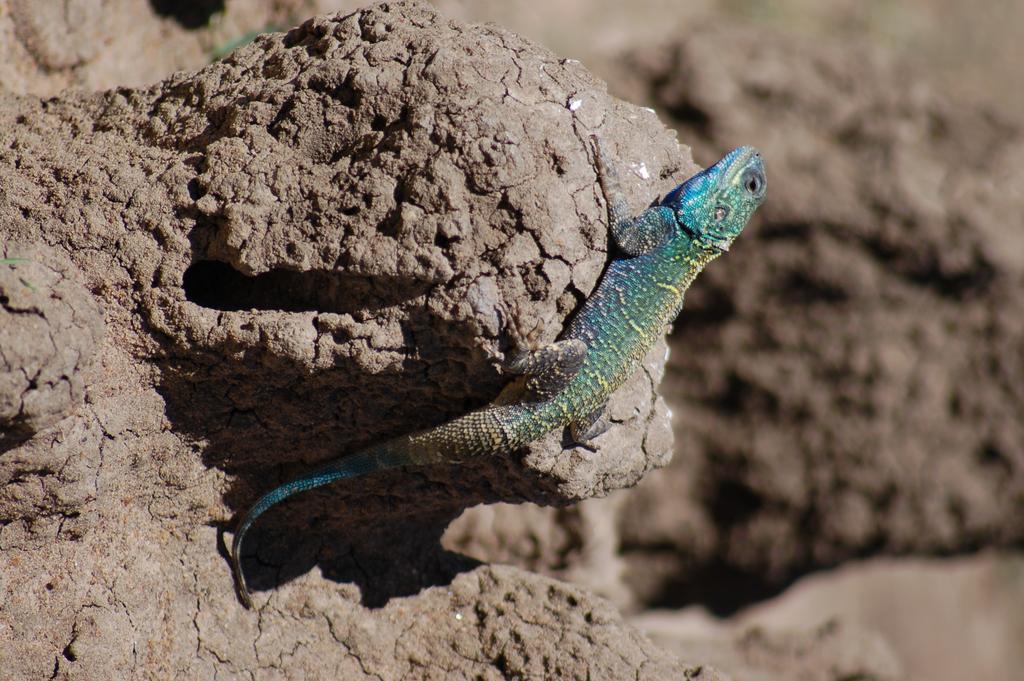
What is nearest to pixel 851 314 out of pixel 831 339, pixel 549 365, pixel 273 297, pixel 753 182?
pixel 831 339

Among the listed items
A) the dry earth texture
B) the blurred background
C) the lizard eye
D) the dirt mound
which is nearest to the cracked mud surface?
the lizard eye

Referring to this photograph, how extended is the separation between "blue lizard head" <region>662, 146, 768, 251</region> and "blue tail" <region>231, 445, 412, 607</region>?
1.42m

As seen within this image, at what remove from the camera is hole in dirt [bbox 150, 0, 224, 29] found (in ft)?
14.4

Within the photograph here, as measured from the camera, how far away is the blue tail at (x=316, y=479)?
3.06 metres

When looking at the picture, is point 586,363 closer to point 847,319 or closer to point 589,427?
point 589,427

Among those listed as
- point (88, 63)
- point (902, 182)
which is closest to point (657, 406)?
point (88, 63)

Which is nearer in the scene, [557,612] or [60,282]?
[60,282]

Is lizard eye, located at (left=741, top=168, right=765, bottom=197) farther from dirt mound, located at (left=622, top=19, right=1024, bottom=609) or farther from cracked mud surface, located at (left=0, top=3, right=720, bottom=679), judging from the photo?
dirt mound, located at (left=622, top=19, right=1024, bottom=609)

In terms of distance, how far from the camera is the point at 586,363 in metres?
3.09

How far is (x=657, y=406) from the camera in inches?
133

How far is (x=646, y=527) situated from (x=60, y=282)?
15.9 ft

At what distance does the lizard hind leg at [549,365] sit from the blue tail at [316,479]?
1.70ft

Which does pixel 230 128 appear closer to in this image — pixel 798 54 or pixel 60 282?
pixel 60 282

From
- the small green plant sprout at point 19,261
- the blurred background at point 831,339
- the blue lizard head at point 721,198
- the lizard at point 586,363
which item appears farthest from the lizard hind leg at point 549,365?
the blurred background at point 831,339
